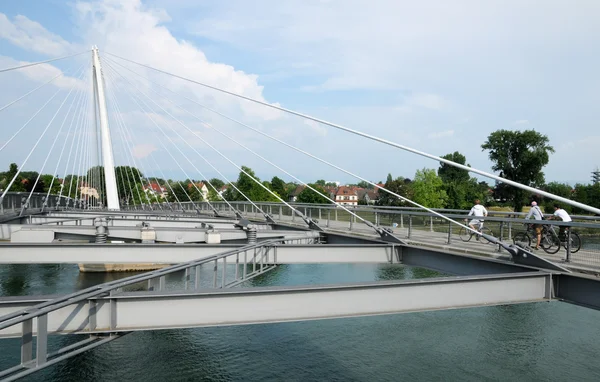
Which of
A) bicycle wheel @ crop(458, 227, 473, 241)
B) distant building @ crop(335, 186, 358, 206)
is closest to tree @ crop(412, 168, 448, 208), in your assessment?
bicycle wheel @ crop(458, 227, 473, 241)

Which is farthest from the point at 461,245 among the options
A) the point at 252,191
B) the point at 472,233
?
the point at 252,191

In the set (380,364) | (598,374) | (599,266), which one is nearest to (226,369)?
(380,364)

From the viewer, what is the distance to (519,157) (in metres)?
62.3

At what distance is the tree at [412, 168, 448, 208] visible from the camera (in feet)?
236

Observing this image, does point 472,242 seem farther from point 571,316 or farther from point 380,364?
point 571,316

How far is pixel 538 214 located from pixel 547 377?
16.7 feet

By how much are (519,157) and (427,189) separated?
14.3 metres

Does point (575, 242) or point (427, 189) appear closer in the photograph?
point (575, 242)

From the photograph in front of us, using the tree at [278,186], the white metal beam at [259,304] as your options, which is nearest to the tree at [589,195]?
the tree at [278,186]

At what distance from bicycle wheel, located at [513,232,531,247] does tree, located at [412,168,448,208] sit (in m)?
58.9

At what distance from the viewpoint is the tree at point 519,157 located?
199 feet

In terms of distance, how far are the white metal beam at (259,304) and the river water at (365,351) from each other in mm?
7080

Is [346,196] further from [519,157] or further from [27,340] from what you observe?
[27,340]

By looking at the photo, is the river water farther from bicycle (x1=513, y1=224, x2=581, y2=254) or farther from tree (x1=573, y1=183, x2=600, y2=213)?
tree (x1=573, y1=183, x2=600, y2=213)
